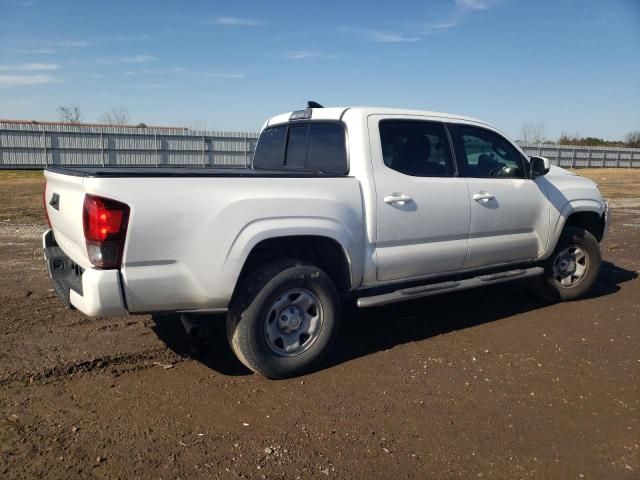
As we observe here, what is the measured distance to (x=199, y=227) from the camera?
3549 mm

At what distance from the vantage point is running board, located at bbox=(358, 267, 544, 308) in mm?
4422

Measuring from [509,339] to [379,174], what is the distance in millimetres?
1955

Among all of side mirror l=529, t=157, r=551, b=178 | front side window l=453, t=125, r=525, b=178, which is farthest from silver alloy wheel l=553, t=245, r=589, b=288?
front side window l=453, t=125, r=525, b=178

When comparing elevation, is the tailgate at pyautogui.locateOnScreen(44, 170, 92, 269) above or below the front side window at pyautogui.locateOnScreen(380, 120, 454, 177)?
below

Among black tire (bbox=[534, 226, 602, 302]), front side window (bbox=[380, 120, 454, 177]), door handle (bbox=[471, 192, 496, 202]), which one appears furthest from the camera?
black tire (bbox=[534, 226, 602, 302])

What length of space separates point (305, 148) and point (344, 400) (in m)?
2.33

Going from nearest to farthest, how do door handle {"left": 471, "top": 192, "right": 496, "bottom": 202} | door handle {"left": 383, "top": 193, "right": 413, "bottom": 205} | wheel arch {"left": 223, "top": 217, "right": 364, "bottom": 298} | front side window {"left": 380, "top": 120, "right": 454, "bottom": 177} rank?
wheel arch {"left": 223, "top": 217, "right": 364, "bottom": 298}
door handle {"left": 383, "top": 193, "right": 413, "bottom": 205}
front side window {"left": 380, "top": 120, "right": 454, "bottom": 177}
door handle {"left": 471, "top": 192, "right": 496, "bottom": 202}

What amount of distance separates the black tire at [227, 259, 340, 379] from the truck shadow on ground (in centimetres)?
27

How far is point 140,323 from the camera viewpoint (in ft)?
16.8

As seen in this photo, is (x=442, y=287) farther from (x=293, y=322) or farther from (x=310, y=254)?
(x=293, y=322)

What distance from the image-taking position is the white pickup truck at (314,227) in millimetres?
3436

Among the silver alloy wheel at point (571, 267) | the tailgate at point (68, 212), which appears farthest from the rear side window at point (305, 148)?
the silver alloy wheel at point (571, 267)

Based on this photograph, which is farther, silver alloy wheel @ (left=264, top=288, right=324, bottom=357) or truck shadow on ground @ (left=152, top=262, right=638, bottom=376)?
truck shadow on ground @ (left=152, top=262, right=638, bottom=376)

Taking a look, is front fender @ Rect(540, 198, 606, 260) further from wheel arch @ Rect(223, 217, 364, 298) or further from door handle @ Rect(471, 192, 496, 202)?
wheel arch @ Rect(223, 217, 364, 298)
